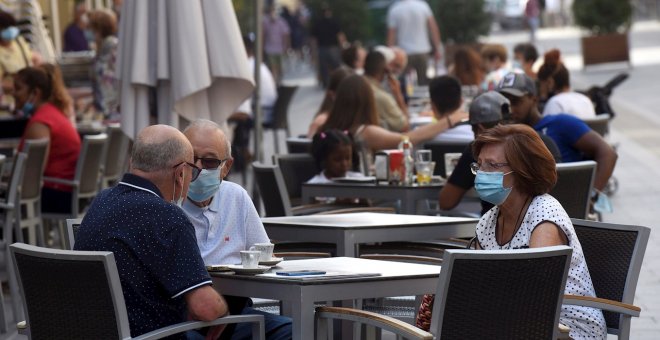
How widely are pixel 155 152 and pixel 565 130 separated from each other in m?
4.48

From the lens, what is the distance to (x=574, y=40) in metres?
52.0

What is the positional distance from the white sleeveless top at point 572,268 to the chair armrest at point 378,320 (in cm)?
78

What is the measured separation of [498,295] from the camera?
14.5 feet

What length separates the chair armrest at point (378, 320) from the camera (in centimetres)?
445

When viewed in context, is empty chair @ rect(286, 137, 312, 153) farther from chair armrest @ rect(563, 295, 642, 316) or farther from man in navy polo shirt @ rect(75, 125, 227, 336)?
man in navy polo shirt @ rect(75, 125, 227, 336)

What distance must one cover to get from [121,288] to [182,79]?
Answer: 145 inches

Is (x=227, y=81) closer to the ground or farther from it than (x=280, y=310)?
farther from it

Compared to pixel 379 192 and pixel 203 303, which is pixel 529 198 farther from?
pixel 379 192

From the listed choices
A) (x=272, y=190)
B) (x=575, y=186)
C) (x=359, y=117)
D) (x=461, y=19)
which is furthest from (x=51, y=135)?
(x=461, y=19)

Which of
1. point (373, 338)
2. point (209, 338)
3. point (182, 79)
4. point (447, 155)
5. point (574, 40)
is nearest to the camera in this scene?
point (209, 338)

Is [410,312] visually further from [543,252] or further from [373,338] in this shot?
[543,252]

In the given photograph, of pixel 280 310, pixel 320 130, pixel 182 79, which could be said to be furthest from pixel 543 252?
pixel 320 130

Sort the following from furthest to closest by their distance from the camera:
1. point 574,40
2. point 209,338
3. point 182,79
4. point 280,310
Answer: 1. point 574,40
2. point 182,79
3. point 280,310
4. point 209,338

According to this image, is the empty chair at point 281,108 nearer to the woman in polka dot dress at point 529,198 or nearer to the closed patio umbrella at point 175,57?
the closed patio umbrella at point 175,57
